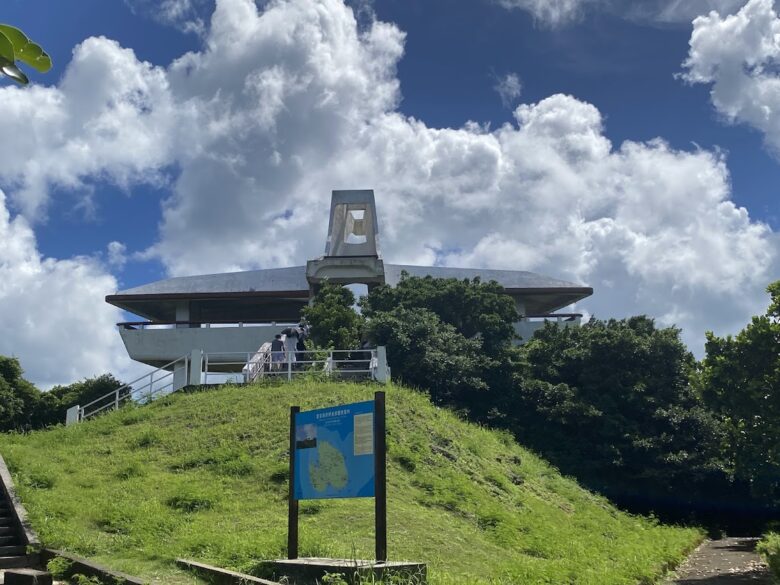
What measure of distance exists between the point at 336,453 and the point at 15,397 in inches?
1036

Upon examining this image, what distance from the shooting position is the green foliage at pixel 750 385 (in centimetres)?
1459

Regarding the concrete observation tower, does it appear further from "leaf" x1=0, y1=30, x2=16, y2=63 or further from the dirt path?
"leaf" x1=0, y1=30, x2=16, y2=63

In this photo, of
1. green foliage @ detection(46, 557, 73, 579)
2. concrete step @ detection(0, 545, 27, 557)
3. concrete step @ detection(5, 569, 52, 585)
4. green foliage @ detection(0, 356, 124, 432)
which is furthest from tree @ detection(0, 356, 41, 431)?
concrete step @ detection(5, 569, 52, 585)

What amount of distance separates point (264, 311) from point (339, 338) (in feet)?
52.4

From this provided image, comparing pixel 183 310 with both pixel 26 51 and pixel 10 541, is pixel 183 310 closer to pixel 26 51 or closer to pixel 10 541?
pixel 10 541

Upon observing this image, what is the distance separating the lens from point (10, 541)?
10.5 meters

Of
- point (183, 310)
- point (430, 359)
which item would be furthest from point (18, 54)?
point (183, 310)

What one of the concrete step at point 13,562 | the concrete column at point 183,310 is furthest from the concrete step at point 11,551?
the concrete column at point 183,310

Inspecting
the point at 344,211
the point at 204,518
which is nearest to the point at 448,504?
the point at 204,518

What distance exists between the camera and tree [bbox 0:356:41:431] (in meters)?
29.8

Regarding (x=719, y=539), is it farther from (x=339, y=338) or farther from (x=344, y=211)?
(x=344, y=211)

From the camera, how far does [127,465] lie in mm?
14188

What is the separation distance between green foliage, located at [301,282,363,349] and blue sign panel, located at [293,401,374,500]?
14345 millimetres

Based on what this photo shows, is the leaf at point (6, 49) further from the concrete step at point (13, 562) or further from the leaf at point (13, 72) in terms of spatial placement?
the concrete step at point (13, 562)
